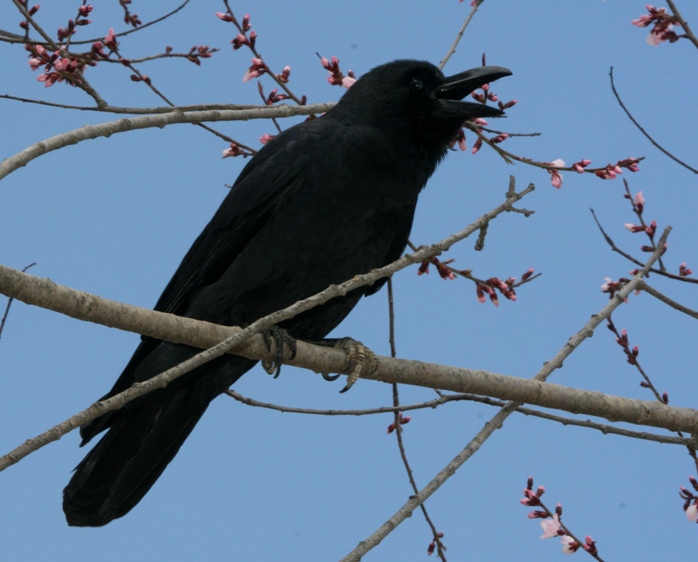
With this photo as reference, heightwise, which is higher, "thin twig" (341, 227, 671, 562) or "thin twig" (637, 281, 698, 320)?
"thin twig" (637, 281, 698, 320)

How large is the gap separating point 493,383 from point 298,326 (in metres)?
1.04

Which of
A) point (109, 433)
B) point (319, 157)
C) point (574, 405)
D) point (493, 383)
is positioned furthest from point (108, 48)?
point (574, 405)

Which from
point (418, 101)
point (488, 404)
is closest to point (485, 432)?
point (488, 404)

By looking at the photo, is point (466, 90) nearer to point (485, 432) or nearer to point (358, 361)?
point (358, 361)

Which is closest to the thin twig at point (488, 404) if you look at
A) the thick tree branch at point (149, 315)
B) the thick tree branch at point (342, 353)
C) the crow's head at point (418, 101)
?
the thick tree branch at point (342, 353)

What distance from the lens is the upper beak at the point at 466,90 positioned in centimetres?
435

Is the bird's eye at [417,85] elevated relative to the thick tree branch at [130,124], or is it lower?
elevated

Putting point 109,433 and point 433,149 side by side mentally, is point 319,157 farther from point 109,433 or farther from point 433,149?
point 109,433

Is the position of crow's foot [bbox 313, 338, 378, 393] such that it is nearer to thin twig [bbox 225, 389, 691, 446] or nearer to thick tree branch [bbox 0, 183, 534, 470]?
thin twig [bbox 225, 389, 691, 446]

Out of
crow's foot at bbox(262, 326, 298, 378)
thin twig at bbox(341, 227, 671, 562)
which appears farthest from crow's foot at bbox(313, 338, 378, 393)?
thin twig at bbox(341, 227, 671, 562)

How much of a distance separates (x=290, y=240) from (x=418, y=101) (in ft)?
3.60

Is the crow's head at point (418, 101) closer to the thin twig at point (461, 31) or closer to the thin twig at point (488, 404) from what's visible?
the thin twig at point (461, 31)

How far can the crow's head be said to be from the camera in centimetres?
435

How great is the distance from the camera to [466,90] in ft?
14.9
